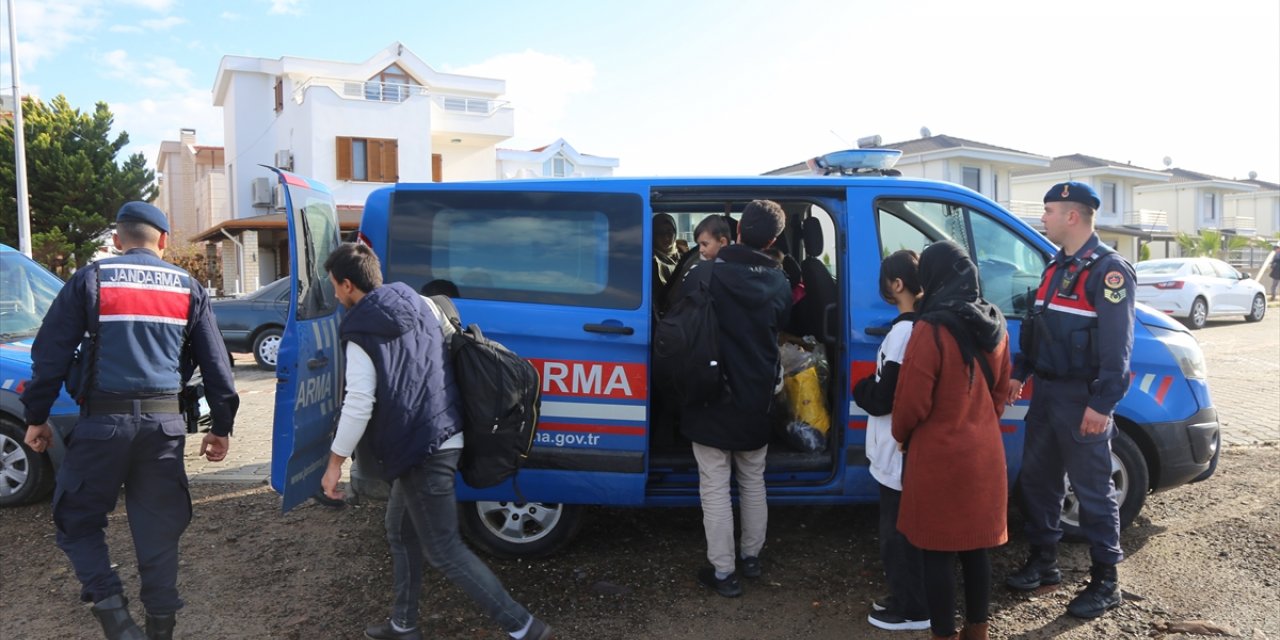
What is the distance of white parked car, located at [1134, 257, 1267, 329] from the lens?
16188 millimetres

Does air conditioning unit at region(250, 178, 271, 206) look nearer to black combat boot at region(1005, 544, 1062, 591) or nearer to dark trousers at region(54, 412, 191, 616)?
dark trousers at region(54, 412, 191, 616)

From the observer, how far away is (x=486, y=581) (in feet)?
10.8

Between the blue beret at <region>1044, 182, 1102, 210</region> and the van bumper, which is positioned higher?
the blue beret at <region>1044, 182, 1102, 210</region>

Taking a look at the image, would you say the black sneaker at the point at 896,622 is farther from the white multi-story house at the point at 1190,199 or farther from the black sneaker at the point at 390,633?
the white multi-story house at the point at 1190,199

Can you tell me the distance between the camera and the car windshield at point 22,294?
5.64 m

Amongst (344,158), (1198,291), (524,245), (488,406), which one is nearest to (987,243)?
(524,245)

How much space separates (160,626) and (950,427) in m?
3.20

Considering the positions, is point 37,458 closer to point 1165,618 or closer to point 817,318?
point 817,318

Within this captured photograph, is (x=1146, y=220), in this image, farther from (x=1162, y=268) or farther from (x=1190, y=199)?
(x=1162, y=268)

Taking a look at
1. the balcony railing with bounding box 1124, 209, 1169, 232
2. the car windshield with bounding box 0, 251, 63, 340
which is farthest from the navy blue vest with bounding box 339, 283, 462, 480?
the balcony railing with bounding box 1124, 209, 1169, 232

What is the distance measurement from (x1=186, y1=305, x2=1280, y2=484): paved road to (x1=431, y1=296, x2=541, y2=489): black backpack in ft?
10.6

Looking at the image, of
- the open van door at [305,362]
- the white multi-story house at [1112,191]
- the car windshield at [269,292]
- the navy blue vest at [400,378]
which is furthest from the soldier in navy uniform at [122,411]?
the white multi-story house at [1112,191]

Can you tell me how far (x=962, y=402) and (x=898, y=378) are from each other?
243 millimetres

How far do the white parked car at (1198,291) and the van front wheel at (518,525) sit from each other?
15.3 m
